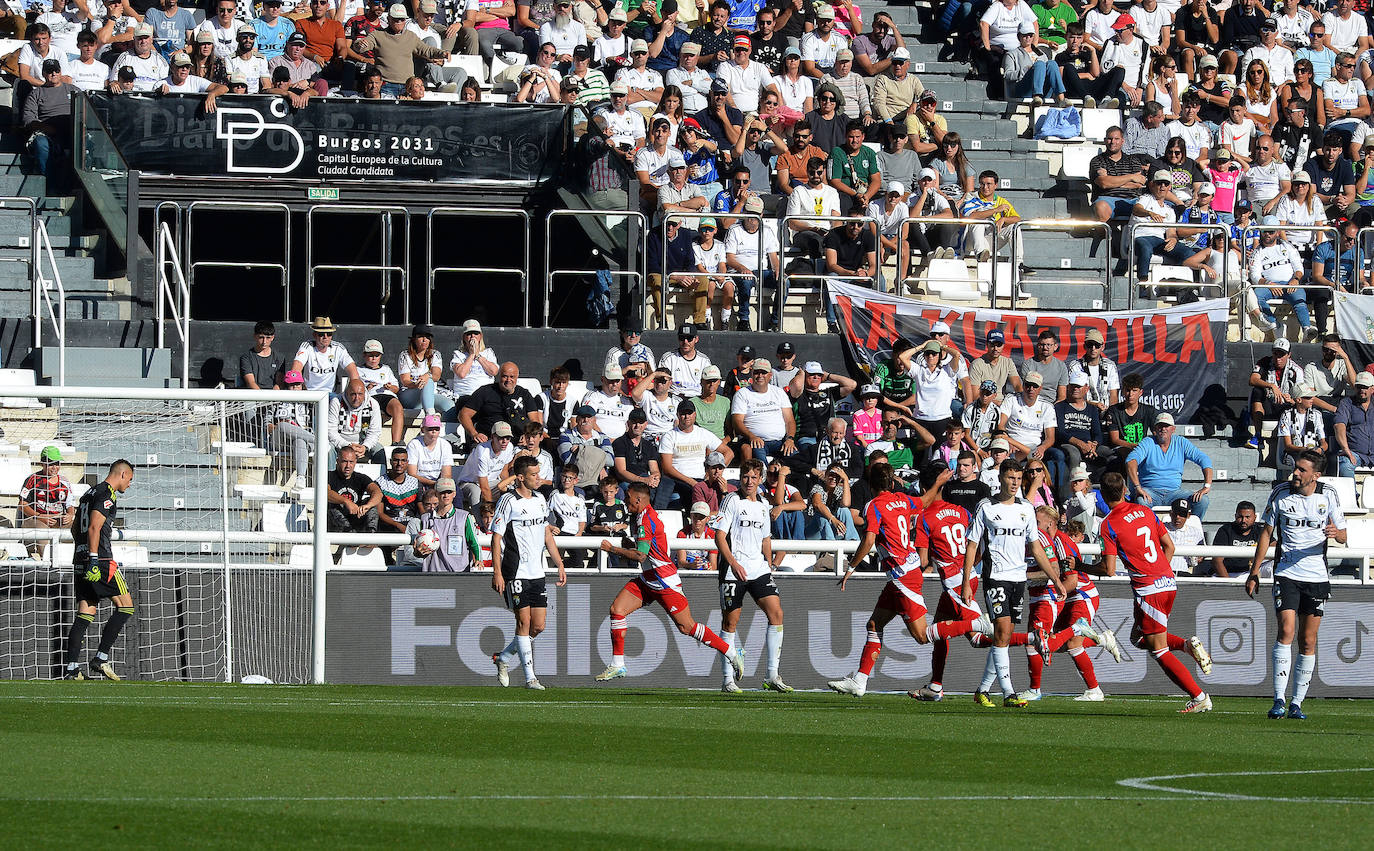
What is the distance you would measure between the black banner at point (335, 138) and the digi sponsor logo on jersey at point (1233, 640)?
27.7 feet

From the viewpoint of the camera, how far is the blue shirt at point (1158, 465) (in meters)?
20.8

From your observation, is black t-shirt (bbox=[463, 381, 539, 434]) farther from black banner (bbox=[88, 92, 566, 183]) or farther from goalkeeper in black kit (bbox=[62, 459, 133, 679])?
goalkeeper in black kit (bbox=[62, 459, 133, 679])

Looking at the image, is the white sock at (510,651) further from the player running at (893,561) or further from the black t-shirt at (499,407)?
the black t-shirt at (499,407)

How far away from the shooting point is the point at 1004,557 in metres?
15.5

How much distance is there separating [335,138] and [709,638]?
8.02 m

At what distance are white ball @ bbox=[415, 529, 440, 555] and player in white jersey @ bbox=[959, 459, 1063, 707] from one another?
4.85 metres

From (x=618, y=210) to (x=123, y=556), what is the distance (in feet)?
23.0

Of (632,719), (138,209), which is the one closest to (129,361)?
(138,209)

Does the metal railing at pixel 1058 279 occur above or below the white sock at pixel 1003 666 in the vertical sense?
above

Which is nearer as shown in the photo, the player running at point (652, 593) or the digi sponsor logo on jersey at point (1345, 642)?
the player running at point (652, 593)

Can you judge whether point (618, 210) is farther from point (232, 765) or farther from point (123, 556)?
point (232, 765)

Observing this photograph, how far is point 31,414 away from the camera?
61.1 ft

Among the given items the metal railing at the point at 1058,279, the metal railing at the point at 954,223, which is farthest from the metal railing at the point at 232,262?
the metal railing at the point at 1058,279

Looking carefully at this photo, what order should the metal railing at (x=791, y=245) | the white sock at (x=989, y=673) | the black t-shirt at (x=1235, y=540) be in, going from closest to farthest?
1. the white sock at (x=989, y=673)
2. the black t-shirt at (x=1235, y=540)
3. the metal railing at (x=791, y=245)
